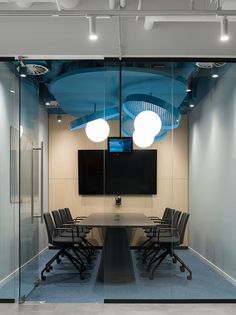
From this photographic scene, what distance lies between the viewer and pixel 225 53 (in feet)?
17.4

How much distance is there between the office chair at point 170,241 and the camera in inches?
211

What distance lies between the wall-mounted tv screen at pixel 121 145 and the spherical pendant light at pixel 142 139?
80mm

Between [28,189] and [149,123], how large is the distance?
1.95m

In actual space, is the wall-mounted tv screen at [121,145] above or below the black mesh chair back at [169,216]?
above

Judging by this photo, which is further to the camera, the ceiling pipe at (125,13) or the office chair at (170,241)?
the office chair at (170,241)

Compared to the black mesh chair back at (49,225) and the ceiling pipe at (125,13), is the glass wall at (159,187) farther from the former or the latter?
the ceiling pipe at (125,13)

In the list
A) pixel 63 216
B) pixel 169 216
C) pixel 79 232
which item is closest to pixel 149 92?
pixel 169 216

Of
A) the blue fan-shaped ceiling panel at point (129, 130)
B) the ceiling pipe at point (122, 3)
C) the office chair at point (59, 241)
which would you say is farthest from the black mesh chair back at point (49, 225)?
the ceiling pipe at point (122, 3)

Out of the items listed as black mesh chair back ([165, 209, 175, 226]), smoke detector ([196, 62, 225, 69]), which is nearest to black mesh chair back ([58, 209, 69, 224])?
black mesh chair back ([165, 209, 175, 226])

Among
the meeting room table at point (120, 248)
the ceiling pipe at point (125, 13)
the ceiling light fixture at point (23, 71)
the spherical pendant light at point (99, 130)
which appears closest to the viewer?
the ceiling pipe at point (125, 13)

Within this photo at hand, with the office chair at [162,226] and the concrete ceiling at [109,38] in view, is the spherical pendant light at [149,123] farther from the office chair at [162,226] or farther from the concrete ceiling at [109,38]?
the office chair at [162,226]

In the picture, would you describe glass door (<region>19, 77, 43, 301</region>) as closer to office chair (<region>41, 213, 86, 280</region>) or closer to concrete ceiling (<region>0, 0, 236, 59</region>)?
office chair (<region>41, 213, 86, 280</region>)

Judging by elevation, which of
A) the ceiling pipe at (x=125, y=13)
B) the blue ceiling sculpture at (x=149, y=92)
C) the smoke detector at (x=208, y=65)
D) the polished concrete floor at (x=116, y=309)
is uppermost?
the ceiling pipe at (x=125, y=13)

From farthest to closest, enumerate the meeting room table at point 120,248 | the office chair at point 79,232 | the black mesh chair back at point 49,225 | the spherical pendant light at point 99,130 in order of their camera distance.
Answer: the office chair at point 79,232, the black mesh chair back at point 49,225, the spherical pendant light at point 99,130, the meeting room table at point 120,248
